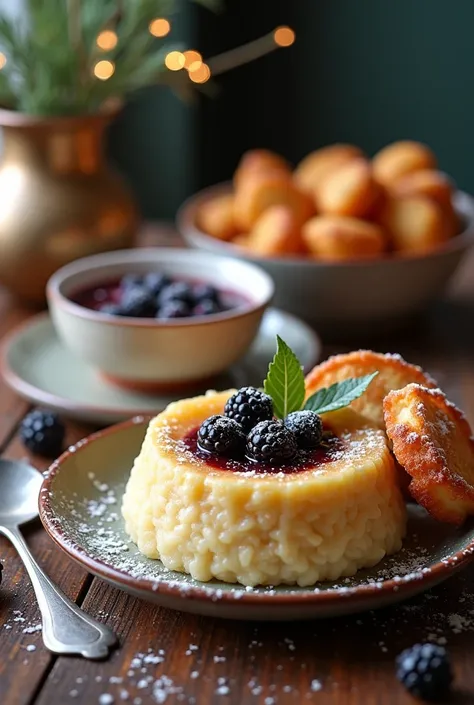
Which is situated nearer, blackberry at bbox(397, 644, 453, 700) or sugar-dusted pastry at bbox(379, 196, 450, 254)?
blackberry at bbox(397, 644, 453, 700)

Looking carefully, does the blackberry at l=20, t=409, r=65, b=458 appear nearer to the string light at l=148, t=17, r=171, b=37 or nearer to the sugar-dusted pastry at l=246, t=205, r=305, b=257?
the sugar-dusted pastry at l=246, t=205, r=305, b=257

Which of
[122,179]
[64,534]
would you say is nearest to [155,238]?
[122,179]

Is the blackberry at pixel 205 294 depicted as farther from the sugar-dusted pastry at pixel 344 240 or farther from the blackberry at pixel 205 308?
the sugar-dusted pastry at pixel 344 240

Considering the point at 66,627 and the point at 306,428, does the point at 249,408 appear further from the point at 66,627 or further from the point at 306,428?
the point at 66,627

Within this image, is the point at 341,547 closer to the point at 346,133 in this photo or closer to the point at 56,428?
the point at 56,428

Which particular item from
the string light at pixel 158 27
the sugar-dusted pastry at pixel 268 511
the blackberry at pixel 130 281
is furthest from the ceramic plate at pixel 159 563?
the string light at pixel 158 27

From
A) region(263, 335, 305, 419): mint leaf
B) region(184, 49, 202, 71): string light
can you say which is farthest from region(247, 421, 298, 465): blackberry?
region(184, 49, 202, 71): string light

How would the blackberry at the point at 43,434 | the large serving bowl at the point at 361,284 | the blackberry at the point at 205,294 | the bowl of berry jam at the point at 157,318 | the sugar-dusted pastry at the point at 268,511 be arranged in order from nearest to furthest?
1. the sugar-dusted pastry at the point at 268,511
2. the blackberry at the point at 43,434
3. the bowl of berry jam at the point at 157,318
4. the blackberry at the point at 205,294
5. the large serving bowl at the point at 361,284
